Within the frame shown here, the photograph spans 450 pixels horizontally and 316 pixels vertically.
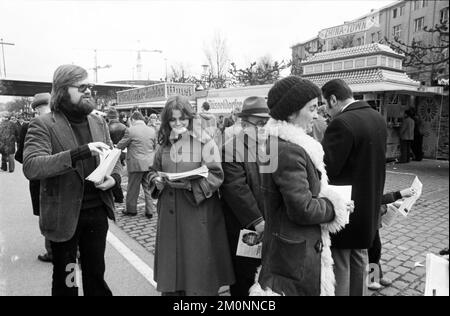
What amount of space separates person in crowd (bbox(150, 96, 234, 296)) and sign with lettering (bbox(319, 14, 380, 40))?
12768mm

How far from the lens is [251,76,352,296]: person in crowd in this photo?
1817 millimetres

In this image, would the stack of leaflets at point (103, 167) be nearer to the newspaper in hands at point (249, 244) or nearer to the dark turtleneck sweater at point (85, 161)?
the dark turtleneck sweater at point (85, 161)

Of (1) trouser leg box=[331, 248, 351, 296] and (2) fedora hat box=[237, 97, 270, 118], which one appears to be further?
(2) fedora hat box=[237, 97, 270, 118]

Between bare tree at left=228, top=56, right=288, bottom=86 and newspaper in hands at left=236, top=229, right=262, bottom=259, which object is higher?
bare tree at left=228, top=56, right=288, bottom=86

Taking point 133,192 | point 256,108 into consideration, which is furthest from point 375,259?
point 133,192

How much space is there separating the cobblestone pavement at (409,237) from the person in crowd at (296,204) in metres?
1.48

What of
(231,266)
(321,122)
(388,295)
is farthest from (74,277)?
(321,122)

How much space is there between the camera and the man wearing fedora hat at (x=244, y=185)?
2586mm

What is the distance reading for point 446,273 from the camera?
1642mm

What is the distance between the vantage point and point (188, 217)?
2.67 m

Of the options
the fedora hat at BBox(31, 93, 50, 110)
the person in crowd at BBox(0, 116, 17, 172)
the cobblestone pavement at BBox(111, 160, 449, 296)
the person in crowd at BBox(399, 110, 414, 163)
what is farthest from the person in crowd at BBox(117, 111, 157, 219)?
the person in crowd at BBox(399, 110, 414, 163)

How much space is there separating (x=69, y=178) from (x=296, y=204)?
1.67 metres

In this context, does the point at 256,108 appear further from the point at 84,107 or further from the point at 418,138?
the point at 418,138

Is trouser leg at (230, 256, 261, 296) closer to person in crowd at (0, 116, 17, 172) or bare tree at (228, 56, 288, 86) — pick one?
person in crowd at (0, 116, 17, 172)
